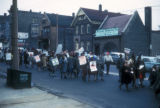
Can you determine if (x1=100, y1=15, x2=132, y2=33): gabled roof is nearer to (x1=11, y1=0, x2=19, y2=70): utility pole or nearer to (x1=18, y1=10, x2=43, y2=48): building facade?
(x1=11, y1=0, x2=19, y2=70): utility pole

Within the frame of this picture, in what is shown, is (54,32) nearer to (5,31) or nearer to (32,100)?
(5,31)

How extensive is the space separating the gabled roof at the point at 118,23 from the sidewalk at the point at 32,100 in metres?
26.2

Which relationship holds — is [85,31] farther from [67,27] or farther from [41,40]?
[41,40]

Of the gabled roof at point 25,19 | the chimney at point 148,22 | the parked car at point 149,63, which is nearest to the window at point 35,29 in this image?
the gabled roof at point 25,19

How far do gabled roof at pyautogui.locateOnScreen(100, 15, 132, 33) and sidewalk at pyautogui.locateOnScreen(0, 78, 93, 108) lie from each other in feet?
85.8

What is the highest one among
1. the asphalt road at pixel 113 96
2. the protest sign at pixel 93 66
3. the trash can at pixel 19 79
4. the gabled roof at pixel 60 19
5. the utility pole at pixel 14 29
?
the gabled roof at pixel 60 19

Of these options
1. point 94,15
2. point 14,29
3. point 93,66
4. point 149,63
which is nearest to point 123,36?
point 94,15

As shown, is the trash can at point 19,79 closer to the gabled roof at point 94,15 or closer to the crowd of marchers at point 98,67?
the crowd of marchers at point 98,67

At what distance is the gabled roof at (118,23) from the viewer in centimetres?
3441

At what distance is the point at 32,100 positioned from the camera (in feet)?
26.7

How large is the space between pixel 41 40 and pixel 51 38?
156 inches

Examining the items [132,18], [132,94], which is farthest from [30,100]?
[132,18]

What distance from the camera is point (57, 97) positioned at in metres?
8.76

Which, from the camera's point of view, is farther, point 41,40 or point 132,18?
point 41,40
